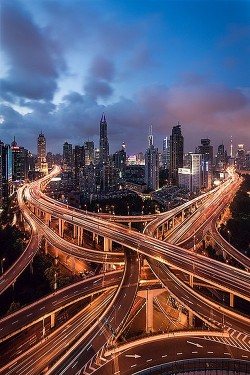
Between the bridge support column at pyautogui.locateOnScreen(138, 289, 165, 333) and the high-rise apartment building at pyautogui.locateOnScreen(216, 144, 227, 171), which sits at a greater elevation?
the high-rise apartment building at pyautogui.locateOnScreen(216, 144, 227, 171)

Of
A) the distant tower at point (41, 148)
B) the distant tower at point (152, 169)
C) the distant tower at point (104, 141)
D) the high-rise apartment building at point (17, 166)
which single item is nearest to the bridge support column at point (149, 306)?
the distant tower at point (152, 169)

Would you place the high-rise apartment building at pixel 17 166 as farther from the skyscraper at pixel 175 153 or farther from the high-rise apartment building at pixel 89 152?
the skyscraper at pixel 175 153

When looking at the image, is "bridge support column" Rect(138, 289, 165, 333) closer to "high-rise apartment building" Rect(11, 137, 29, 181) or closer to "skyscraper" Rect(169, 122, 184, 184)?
"high-rise apartment building" Rect(11, 137, 29, 181)

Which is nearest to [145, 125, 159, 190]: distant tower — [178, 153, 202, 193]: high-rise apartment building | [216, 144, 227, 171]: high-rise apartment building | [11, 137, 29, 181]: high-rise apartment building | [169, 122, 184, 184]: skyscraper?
[178, 153, 202, 193]: high-rise apartment building

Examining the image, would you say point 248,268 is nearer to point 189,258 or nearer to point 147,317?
point 189,258

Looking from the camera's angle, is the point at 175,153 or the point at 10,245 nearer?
the point at 10,245

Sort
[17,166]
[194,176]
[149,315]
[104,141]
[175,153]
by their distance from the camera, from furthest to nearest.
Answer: [104,141] < [175,153] < [17,166] < [194,176] < [149,315]

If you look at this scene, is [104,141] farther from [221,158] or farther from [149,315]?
[149,315]

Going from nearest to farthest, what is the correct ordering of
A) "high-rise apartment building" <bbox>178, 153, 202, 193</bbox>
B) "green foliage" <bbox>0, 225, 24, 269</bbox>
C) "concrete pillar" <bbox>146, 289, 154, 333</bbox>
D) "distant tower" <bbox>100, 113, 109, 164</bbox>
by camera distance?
"concrete pillar" <bbox>146, 289, 154, 333</bbox>
"green foliage" <bbox>0, 225, 24, 269</bbox>
"high-rise apartment building" <bbox>178, 153, 202, 193</bbox>
"distant tower" <bbox>100, 113, 109, 164</bbox>

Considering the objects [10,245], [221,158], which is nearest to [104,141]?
[221,158]
